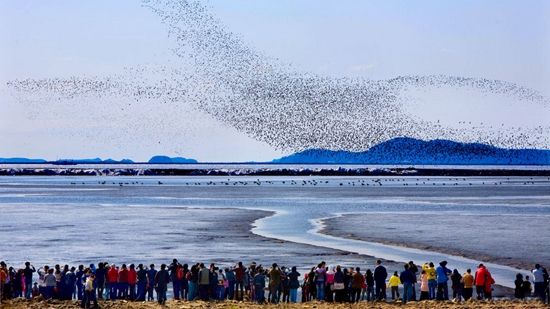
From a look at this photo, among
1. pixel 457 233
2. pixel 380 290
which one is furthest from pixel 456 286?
pixel 457 233

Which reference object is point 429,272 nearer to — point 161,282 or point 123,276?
point 161,282

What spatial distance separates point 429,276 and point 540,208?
2239 inches

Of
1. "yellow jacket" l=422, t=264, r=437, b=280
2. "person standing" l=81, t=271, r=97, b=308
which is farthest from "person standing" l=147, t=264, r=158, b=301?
"yellow jacket" l=422, t=264, r=437, b=280

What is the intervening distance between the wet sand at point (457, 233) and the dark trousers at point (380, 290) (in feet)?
39.8

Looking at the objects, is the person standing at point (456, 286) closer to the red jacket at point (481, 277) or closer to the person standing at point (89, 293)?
the red jacket at point (481, 277)

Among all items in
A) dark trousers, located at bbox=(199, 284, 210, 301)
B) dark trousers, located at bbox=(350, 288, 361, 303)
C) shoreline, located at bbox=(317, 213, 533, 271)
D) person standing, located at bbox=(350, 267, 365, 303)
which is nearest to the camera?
person standing, located at bbox=(350, 267, 365, 303)

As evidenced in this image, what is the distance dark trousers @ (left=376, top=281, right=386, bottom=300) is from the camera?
2919 cm

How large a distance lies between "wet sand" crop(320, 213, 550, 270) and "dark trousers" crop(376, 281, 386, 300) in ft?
39.8

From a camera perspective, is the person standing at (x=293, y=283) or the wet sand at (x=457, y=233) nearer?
the person standing at (x=293, y=283)

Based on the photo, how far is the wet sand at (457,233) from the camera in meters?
44.5

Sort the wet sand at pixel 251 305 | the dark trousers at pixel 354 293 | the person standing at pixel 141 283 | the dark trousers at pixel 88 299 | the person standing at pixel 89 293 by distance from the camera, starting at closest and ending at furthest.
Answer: the person standing at pixel 89 293 < the dark trousers at pixel 88 299 < the wet sand at pixel 251 305 < the dark trousers at pixel 354 293 < the person standing at pixel 141 283

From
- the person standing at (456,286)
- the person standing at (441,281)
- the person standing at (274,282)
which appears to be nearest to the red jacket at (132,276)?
the person standing at (274,282)

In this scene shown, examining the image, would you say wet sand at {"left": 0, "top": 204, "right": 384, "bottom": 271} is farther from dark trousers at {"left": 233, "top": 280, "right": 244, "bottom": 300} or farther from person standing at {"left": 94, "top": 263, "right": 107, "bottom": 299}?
person standing at {"left": 94, "top": 263, "right": 107, "bottom": 299}

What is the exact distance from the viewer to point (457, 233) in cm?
5541
